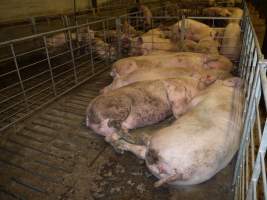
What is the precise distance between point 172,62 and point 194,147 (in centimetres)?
232

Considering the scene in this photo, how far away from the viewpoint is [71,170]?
8.15ft

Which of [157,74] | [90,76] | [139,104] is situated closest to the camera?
[139,104]

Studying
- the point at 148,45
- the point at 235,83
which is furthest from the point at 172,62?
the point at 148,45

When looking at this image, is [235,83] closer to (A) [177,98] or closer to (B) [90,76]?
(A) [177,98]

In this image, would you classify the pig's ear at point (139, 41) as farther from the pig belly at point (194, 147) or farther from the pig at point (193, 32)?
the pig belly at point (194, 147)

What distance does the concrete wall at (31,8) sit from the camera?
5.78m

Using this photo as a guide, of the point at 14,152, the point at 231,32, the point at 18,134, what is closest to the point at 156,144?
the point at 14,152

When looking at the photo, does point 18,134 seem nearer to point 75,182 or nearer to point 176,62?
point 75,182

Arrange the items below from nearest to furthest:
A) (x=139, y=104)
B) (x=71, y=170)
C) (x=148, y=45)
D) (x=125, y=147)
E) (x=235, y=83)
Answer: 1. (x=71, y=170)
2. (x=125, y=147)
3. (x=139, y=104)
4. (x=235, y=83)
5. (x=148, y=45)

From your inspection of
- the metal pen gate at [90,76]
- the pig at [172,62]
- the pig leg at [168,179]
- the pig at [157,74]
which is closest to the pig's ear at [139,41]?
the metal pen gate at [90,76]

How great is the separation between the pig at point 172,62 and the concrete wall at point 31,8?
3458 millimetres

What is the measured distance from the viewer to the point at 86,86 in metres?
4.44

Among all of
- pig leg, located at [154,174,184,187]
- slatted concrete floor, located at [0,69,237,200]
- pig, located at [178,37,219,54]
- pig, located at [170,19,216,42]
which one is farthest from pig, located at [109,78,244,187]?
pig, located at [170,19,216,42]

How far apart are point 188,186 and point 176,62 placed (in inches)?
94.3
